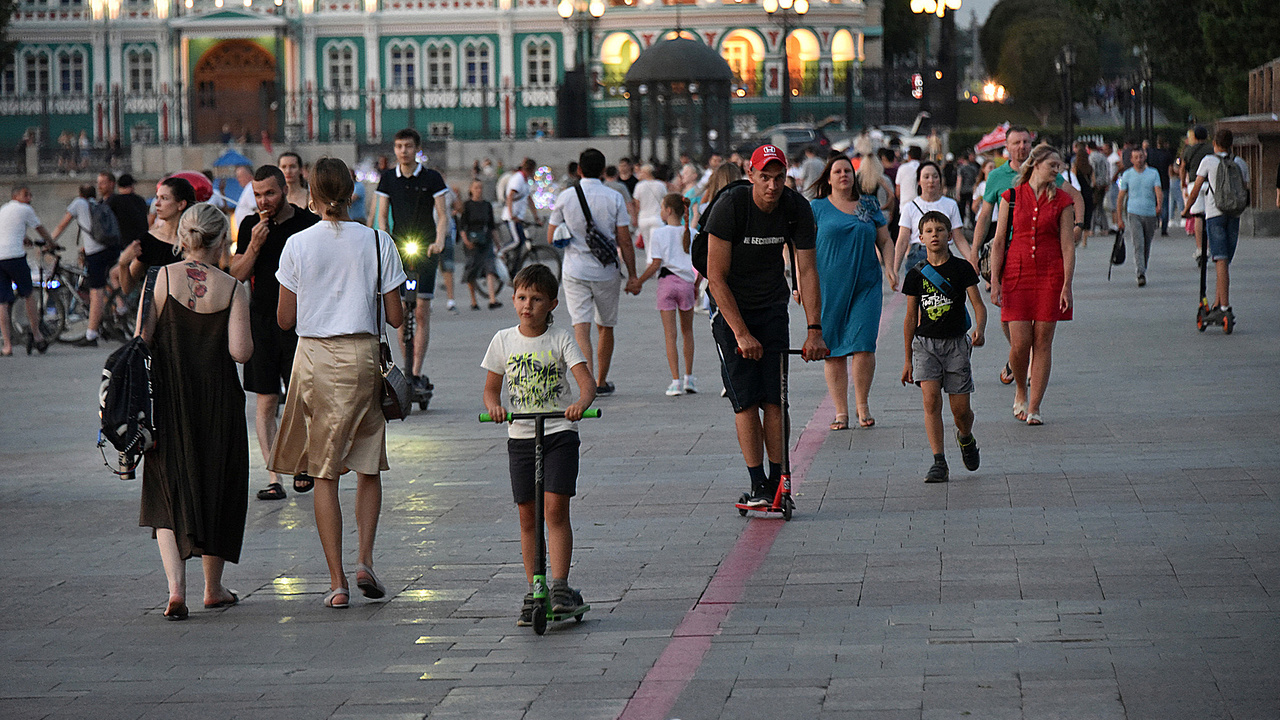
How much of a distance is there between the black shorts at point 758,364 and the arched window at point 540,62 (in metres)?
57.3

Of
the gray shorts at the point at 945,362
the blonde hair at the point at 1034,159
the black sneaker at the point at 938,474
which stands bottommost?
the black sneaker at the point at 938,474

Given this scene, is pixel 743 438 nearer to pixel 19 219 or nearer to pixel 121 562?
pixel 121 562

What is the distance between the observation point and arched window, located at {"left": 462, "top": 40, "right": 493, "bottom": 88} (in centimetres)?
6412

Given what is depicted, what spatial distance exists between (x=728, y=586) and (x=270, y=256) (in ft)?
11.6

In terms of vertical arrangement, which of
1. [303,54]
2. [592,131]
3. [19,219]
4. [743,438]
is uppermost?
[303,54]

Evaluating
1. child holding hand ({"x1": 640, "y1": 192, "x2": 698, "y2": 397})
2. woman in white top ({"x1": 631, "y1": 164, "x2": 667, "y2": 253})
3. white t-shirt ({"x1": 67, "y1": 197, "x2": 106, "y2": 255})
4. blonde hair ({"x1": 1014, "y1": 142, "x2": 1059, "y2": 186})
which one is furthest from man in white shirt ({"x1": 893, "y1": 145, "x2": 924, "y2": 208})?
blonde hair ({"x1": 1014, "y1": 142, "x2": 1059, "y2": 186})

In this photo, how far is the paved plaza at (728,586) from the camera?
5277 mm

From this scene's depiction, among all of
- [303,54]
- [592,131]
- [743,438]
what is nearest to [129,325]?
[743,438]

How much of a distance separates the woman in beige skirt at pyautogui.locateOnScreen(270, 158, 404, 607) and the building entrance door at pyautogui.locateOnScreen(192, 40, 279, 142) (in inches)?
1716

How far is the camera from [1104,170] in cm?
3088

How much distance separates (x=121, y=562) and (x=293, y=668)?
2.24 m

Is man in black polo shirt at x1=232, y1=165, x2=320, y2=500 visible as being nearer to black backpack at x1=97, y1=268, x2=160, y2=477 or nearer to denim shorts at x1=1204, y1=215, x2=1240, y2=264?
black backpack at x1=97, y1=268, x2=160, y2=477

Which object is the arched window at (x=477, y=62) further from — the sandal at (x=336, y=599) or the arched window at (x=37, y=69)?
the sandal at (x=336, y=599)

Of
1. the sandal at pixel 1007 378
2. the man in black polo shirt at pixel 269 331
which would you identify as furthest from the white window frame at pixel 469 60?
the man in black polo shirt at pixel 269 331
